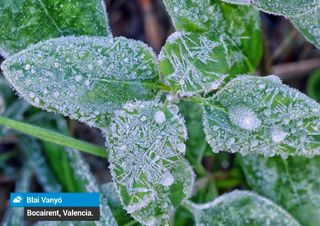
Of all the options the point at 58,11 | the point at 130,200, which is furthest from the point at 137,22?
the point at 130,200

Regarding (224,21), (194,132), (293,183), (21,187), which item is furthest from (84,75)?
(21,187)

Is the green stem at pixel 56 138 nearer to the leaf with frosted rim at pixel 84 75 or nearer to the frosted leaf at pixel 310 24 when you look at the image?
the leaf with frosted rim at pixel 84 75

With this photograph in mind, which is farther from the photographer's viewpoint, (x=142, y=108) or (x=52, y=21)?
(x=52, y=21)

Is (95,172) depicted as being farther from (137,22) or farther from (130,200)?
(130,200)

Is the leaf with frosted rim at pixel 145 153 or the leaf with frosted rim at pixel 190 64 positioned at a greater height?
the leaf with frosted rim at pixel 190 64

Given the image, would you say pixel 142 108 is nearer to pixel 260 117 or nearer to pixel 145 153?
pixel 145 153

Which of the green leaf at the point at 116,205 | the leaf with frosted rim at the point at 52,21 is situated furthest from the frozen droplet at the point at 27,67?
the green leaf at the point at 116,205
